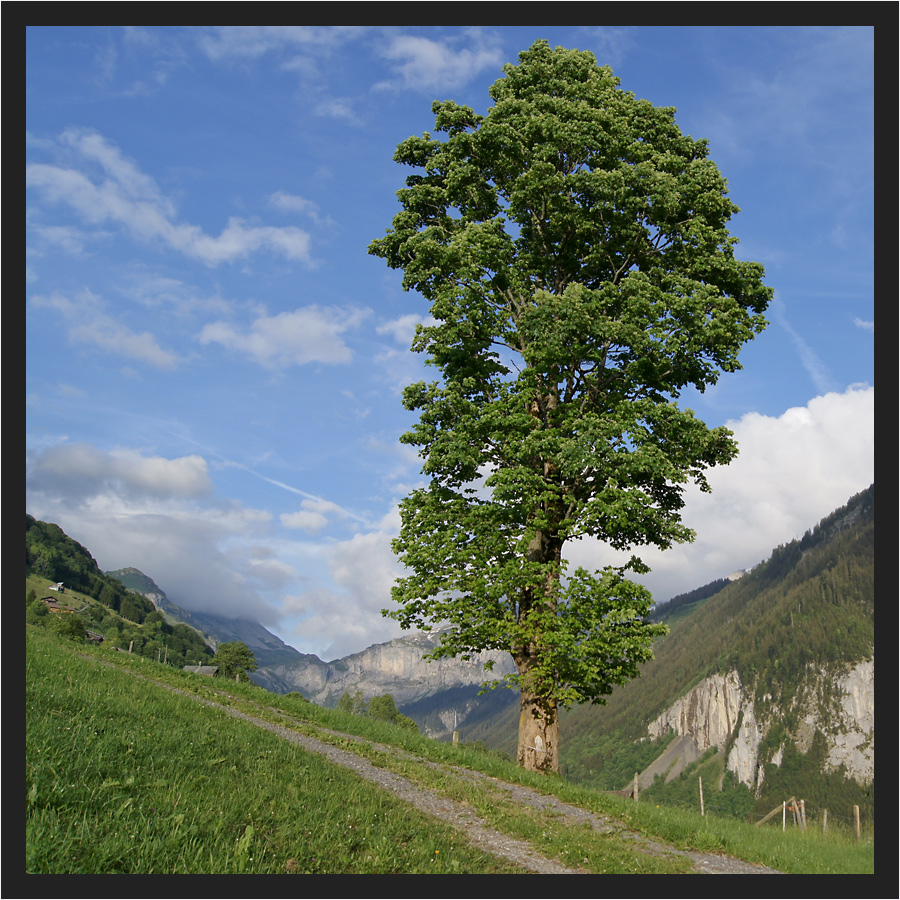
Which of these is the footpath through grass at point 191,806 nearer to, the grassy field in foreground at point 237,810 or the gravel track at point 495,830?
the grassy field in foreground at point 237,810

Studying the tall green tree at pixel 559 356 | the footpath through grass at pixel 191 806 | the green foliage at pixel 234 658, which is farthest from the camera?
the green foliage at pixel 234 658

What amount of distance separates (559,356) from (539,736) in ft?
35.7

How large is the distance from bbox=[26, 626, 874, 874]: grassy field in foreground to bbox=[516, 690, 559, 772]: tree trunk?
213 centimetres

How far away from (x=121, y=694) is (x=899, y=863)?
14532mm

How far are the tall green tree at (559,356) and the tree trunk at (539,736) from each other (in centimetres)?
6

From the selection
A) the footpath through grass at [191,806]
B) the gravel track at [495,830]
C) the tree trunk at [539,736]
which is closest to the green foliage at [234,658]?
the tree trunk at [539,736]

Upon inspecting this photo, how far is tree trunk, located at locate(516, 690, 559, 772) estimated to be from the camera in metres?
19.0

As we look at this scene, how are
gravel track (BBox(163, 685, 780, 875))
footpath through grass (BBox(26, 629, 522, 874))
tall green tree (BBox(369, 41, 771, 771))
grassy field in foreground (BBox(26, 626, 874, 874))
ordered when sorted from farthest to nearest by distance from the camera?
tall green tree (BBox(369, 41, 771, 771)) < gravel track (BBox(163, 685, 780, 875)) < grassy field in foreground (BBox(26, 626, 874, 874)) < footpath through grass (BBox(26, 629, 522, 874))

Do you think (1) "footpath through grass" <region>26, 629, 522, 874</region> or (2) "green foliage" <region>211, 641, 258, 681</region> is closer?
(1) "footpath through grass" <region>26, 629, 522, 874</region>

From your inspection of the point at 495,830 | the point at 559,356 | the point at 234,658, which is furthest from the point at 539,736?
the point at 234,658

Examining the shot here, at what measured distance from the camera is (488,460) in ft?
69.7

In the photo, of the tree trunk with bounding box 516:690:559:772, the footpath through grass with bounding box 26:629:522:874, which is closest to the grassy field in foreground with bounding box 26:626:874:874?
the footpath through grass with bounding box 26:629:522:874

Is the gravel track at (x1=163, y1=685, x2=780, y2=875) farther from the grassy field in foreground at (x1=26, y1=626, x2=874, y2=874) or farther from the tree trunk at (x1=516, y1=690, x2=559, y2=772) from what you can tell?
the tree trunk at (x1=516, y1=690, x2=559, y2=772)

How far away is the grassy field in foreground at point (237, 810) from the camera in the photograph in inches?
307
